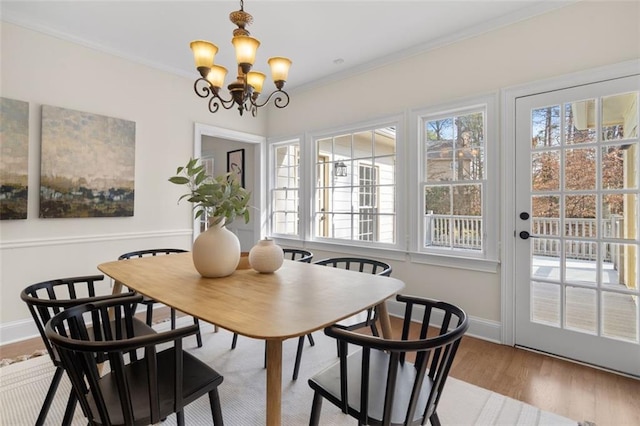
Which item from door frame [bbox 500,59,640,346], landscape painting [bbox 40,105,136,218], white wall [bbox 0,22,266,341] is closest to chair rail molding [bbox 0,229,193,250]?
white wall [bbox 0,22,266,341]

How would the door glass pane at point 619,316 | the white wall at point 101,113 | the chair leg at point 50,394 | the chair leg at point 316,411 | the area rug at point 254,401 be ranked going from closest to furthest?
the chair leg at point 316,411 < the chair leg at point 50,394 < the area rug at point 254,401 < the door glass pane at point 619,316 < the white wall at point 101,113

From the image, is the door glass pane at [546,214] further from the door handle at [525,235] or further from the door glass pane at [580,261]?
the door glass pane at [580,261]

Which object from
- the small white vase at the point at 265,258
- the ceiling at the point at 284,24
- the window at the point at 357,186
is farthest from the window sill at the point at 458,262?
the ceiling at the point at 284,24

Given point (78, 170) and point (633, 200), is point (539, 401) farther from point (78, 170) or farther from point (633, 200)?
point (78, 170)

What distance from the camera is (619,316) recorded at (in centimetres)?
223

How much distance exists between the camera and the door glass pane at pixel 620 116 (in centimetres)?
220

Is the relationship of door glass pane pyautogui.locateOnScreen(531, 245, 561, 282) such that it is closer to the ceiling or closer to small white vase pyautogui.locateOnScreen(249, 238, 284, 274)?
the ceiling

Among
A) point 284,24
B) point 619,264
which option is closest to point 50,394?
point 284,24

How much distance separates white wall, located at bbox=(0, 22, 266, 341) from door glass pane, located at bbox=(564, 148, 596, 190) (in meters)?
3.71

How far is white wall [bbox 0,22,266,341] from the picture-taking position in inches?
107

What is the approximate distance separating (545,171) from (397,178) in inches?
50.5

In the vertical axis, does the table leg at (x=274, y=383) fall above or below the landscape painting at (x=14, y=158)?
below

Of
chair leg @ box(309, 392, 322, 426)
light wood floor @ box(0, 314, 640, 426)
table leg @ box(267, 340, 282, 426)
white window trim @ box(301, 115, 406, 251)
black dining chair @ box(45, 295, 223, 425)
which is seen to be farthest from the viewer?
white window trim @ box(301, 115, 406, 251)

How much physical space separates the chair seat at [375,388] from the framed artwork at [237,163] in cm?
401
